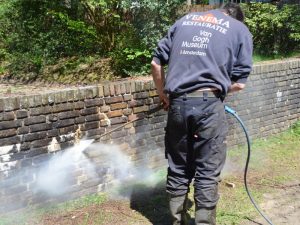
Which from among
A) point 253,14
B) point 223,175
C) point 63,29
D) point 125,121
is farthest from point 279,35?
point 125,121

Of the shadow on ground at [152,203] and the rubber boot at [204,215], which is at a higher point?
the rubber boot at [204,215]

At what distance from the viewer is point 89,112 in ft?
15.1

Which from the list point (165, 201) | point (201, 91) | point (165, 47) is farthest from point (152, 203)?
point (165, 47)

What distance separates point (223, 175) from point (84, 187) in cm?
177

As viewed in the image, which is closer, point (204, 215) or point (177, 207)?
point (204, 215)

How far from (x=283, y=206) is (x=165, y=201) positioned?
1.24 meters

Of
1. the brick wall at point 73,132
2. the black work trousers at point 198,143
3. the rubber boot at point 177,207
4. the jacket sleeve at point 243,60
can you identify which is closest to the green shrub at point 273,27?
the brick wall at point 73,132

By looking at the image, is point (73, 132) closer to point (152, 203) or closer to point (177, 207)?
point (152, 203)

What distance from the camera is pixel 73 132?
4.50 metres

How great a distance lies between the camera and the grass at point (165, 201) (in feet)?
14.0

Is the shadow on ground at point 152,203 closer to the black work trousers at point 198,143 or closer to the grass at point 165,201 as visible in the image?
the grass at point 165,201

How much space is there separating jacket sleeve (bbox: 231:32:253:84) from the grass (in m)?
1.43

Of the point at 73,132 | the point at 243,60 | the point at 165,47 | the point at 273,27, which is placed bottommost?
the point at 73,132

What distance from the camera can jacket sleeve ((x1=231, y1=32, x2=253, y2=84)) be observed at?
149 inches
